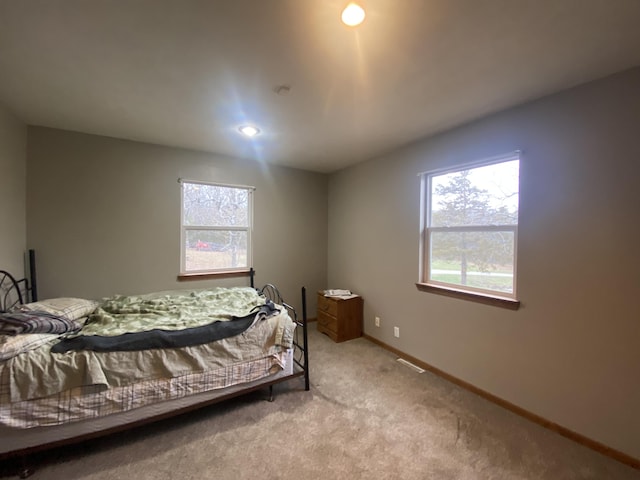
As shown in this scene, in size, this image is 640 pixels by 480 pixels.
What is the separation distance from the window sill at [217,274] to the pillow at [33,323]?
1.42 metres

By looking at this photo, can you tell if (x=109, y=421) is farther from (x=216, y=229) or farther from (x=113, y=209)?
(x=216, y=229)

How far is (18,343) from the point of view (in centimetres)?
166

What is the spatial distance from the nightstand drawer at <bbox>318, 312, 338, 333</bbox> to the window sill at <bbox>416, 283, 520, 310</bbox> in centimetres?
124

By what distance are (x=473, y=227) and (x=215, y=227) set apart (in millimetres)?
3012

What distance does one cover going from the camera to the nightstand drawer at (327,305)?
3755 mm

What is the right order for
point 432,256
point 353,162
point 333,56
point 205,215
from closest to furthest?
point 333,56 → point 432,256 → point 205,215 → point 353,162

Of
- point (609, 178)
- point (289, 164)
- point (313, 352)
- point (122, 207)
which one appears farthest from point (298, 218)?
point (609, 178)

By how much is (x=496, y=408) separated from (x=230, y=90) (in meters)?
3.23

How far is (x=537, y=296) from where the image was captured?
7.09ft

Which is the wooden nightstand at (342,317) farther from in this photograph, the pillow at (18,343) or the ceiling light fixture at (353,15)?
the ceiling light fixture at (353,15)

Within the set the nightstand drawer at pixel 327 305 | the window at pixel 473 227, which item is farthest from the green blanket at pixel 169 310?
the window at pixel 473 227

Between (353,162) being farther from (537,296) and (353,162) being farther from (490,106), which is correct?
(537,296)

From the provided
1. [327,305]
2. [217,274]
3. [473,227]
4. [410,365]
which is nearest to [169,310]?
[217,274]

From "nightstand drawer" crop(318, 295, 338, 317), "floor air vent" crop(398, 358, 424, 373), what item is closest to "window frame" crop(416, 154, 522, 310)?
"floor air vent" crop(398, 358, 424, 373)
